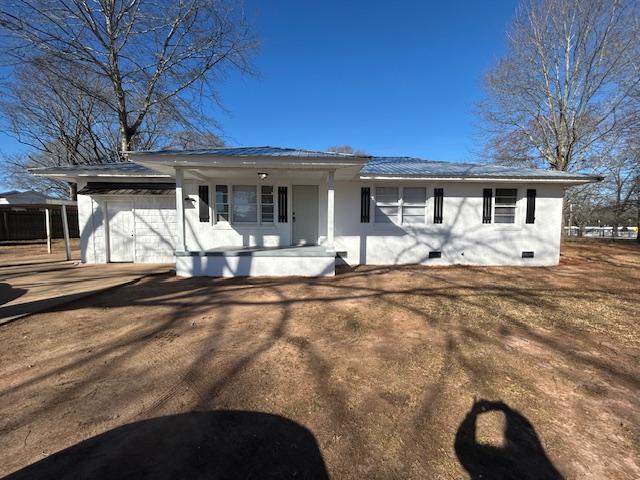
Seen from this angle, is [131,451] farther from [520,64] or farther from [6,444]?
[520,64]

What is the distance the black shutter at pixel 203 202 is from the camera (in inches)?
351

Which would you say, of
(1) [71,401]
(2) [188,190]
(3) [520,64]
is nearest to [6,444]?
(1) [71,401]

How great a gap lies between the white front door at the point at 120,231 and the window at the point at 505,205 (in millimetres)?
11460

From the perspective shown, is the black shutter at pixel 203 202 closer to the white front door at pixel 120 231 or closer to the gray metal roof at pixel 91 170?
the gray metal roof at pixel 91 170

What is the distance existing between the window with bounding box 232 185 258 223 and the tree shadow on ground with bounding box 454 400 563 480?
26.0 ft

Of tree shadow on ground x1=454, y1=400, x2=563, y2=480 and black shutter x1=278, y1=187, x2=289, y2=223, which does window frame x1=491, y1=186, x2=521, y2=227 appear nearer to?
black shutter x1=278, y1=187, x2=289, y2=223

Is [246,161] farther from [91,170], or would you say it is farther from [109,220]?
[109,220]

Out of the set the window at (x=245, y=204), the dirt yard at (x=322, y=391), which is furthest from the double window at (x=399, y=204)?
the dirt yard at (x=322, y=391)

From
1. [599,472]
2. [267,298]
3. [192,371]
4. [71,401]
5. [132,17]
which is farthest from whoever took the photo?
[132,17]

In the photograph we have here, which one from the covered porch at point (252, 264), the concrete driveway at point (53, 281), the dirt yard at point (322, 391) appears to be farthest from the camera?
the covered porch at point (252, 264)

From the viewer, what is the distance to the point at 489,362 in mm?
3031

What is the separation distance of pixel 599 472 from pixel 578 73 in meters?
20.7

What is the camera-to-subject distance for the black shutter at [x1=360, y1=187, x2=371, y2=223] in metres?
8.83

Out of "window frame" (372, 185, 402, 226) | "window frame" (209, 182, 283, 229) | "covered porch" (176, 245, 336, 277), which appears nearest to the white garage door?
"window frame" (209, 182, 283, 229)
